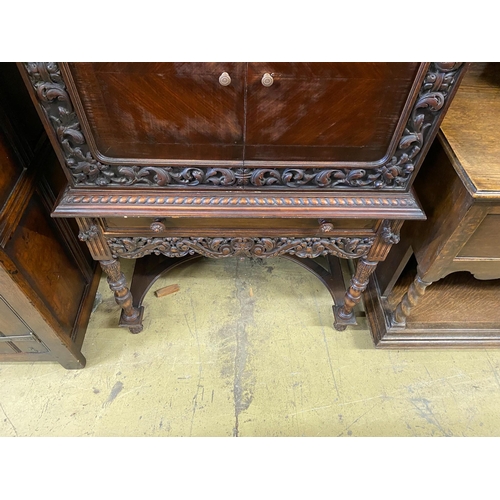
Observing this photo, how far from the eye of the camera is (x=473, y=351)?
1.30m

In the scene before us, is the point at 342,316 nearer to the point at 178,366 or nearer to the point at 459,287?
the point at 459,287

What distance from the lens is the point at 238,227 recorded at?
0.94m

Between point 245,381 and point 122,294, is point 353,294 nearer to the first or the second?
point 245,381

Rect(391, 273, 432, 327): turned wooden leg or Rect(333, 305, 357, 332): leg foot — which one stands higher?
Rect(391, 273, 432, 327): turned wooden leg

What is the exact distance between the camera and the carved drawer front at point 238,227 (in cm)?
92

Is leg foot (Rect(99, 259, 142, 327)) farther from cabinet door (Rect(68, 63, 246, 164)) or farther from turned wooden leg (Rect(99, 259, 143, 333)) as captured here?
cabinet door (Rect(68, 63, 246, 164))

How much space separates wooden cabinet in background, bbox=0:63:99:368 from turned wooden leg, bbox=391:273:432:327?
40.7 inches

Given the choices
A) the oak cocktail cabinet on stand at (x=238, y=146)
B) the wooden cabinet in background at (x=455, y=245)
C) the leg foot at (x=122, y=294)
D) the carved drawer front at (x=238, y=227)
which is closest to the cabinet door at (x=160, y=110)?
the oak cocktail cabinet on stand at (x=238, y=146)

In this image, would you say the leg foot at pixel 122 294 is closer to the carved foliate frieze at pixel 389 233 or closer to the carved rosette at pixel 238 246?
the carved rosette at pixel 238 246

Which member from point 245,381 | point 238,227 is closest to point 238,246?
point 238,227

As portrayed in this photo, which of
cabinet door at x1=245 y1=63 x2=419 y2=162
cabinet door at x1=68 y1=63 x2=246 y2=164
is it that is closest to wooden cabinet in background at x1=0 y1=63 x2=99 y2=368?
cabinet door at x1=68 y1=63 x2=246 y2=164

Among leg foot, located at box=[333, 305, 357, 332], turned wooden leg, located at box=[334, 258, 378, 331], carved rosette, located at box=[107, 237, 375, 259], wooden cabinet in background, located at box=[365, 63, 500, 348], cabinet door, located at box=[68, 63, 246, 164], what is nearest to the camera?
cabinet door, located at box=[68, 63, 246, 164]

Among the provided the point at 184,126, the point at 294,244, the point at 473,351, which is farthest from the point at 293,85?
the point at 473,351

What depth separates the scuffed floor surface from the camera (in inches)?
44.1
